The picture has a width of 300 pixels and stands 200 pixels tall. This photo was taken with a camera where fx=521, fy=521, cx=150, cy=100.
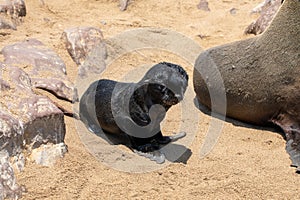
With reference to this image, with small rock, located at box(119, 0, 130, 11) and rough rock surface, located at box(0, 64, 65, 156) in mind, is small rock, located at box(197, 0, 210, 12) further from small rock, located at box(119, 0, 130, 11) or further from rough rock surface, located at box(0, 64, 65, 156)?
rough rock surface, located at box(0, 64, 65, 156)

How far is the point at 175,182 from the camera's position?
3318 millimetres

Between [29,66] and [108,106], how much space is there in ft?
3.66

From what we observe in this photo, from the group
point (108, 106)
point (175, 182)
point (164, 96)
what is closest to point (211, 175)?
point (175, 182)

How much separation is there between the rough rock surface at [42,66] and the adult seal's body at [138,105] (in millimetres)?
354

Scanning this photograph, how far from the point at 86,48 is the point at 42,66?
920 millimetres

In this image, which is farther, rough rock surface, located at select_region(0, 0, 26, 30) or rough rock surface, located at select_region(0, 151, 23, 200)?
rough rock surface, located at select_region(0, 0, 26, 30)

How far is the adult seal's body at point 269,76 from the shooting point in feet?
13.5

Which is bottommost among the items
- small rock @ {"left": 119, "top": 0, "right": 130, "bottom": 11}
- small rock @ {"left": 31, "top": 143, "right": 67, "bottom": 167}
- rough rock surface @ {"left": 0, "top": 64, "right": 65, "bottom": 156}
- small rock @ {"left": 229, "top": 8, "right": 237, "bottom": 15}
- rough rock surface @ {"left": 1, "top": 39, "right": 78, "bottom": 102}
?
small rock @ {"left": 119, "top": 0, "right": 130, "bottom": 11}

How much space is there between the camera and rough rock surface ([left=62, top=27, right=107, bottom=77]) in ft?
17.9

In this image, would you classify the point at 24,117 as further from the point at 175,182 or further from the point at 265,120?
the point at 265,120

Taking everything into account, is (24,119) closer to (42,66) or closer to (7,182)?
(7,182)

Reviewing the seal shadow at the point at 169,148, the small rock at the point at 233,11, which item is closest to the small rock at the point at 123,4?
the small rock at the point at 233,11

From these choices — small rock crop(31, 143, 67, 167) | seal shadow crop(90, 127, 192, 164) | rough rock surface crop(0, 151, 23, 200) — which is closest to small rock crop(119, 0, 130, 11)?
seal shadow crop(90, 127, 192, 164)

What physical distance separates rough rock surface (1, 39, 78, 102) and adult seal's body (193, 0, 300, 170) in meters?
1.31
